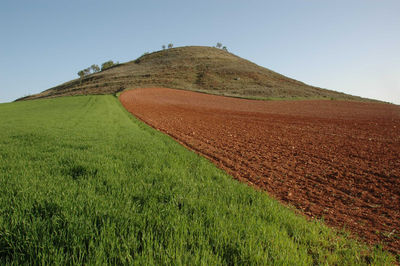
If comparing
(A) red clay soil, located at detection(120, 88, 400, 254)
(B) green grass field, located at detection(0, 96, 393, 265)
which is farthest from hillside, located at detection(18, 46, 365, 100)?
(B) green grass field, located at detection(0, 96, 393, 265)

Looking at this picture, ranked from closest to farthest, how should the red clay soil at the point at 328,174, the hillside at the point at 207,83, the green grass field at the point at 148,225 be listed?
1. the green grass field at the point at 148,225
2. the red clay soil at the point at 328,174
3. the hillside at the point at 207,83

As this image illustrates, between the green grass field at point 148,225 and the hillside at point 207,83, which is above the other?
the hillside at point 207,83

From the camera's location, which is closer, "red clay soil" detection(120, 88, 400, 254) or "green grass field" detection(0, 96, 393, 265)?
"green grass field" detection(0, 96, 393, 265)

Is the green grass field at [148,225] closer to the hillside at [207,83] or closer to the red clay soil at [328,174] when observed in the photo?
the red clay soil at [328,174]

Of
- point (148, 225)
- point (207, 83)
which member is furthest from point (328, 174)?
point (207, 83)

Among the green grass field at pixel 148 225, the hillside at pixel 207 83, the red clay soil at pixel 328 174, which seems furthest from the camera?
the hillside at pixel 207 83

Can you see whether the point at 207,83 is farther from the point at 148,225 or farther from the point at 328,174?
the point at 148,225

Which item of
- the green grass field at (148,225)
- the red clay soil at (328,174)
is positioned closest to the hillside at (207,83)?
the red clay soil at (328,174)

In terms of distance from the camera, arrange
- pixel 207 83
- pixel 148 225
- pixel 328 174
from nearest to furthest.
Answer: pixel 148 225 → pixel 328 174 → pixel 207 83

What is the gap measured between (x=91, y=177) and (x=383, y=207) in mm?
6065

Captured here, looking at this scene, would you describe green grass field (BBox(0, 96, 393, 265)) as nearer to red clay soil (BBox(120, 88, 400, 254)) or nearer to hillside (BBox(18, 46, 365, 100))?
red clay soil (BBox(120, 88, 400, 254))

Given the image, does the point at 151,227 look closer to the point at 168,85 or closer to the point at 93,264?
the point at 93,264

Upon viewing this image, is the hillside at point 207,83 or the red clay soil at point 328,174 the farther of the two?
the hillside at point 207,83

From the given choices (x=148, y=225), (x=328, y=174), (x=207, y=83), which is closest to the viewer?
(x=148, y=225)
